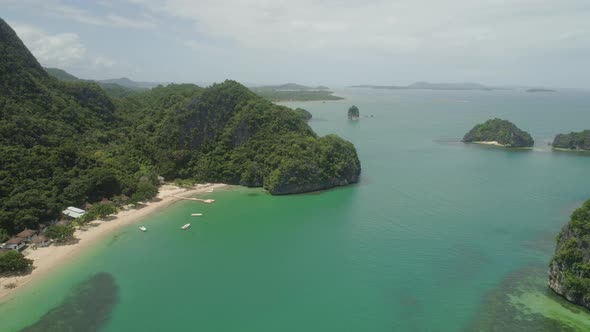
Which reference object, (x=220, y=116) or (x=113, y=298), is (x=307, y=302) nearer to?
(x=113, y=298)

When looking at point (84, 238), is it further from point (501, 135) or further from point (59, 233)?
point (501, 135)

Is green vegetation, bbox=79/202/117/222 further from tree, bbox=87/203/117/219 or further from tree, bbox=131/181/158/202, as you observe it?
tree, bbox=131/181/158/202

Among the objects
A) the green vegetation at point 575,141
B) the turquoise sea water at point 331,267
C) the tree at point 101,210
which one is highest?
the green vegetation at point 575,141

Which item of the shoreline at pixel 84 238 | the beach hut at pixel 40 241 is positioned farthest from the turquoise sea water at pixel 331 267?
the beach hut at pixel 40 241

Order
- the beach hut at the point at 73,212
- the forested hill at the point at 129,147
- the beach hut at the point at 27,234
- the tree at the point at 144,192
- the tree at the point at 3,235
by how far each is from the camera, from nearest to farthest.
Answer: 1. the tree at the point at 3,235
2. the beach hut at the point at 27,234
3. the beach hut at the point at 73,212
4. the forested hill at the point at 129,147
5. the tree at the point at 144,192

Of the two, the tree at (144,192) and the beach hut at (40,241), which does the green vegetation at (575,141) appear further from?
the beach hut at (40,241)

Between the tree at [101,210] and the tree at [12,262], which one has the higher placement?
the tree at [101,210]
